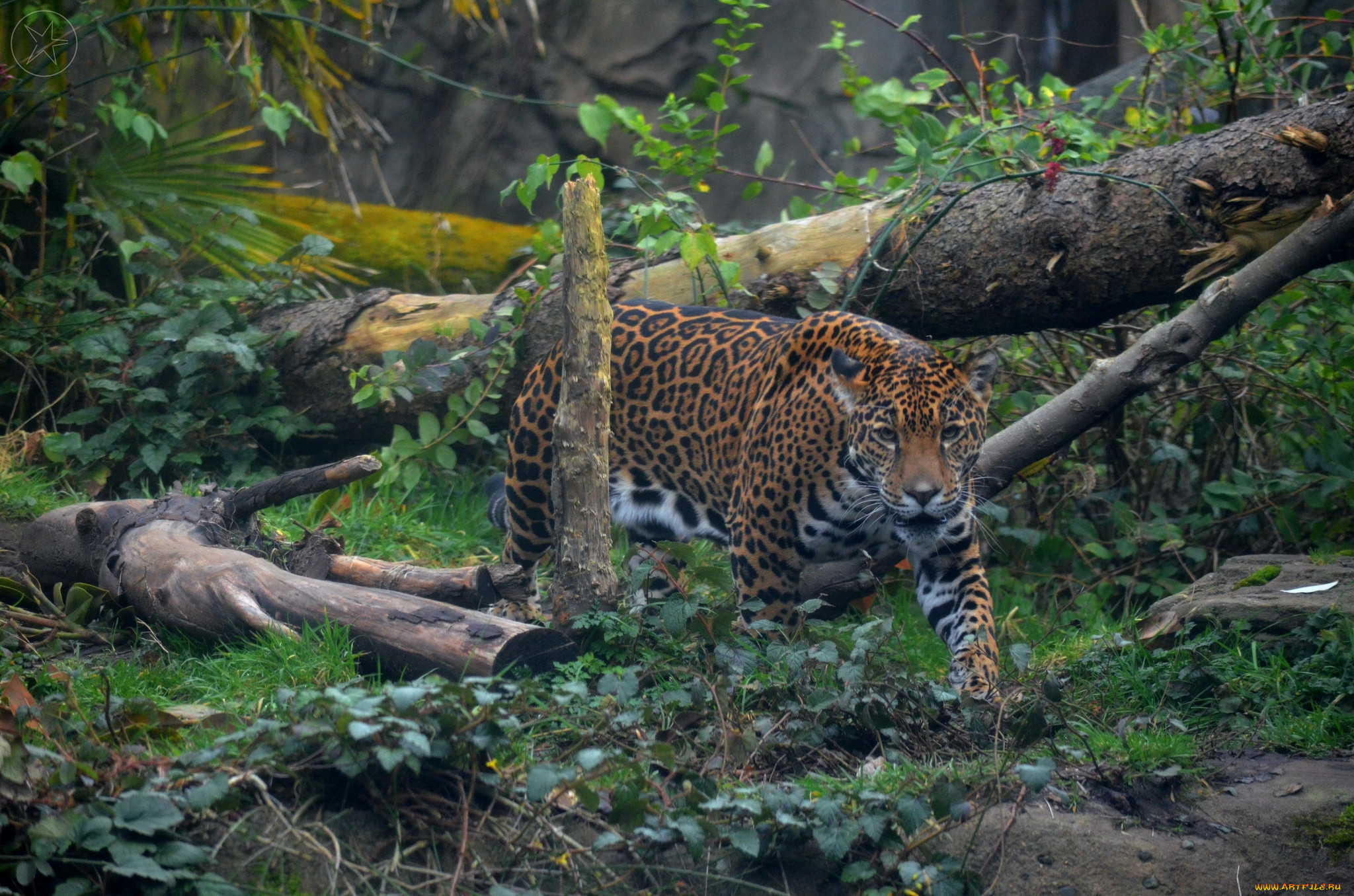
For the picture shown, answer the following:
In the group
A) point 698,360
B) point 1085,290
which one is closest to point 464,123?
point 698,360

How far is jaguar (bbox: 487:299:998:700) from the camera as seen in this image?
14.8 feet

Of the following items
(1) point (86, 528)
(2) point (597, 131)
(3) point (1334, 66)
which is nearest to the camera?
(1) point (86, 528)

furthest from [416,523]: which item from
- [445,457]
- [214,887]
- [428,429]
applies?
[214,887]

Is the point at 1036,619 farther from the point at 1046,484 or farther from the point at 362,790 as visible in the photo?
the point at 362,790

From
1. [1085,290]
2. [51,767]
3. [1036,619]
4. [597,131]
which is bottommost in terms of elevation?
[1036,619]

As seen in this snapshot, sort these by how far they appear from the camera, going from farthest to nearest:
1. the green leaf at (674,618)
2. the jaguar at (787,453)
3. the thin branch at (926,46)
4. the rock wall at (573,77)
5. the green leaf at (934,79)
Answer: the rock wall at (573,77) < the green leaf at (934,79) < the thin branch at (926,46) < the jaguar at (787,453) < the green leaf at (674,618)

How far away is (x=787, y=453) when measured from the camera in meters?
4.78

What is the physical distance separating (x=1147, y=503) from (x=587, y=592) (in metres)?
3.67

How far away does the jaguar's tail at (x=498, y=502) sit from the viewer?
5836 mm

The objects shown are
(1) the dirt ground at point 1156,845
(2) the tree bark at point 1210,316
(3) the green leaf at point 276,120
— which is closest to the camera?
(1) the dirt ground at point 1156,845

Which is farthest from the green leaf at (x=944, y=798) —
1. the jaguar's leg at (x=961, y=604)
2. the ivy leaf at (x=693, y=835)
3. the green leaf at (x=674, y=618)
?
the jaguar's leg at (x=961, y=604)

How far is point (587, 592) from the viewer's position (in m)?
4.15

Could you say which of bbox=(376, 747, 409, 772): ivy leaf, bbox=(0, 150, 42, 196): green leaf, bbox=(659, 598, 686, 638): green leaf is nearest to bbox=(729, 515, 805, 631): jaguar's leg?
bbox=(659, 598, 686, 638): green leaf

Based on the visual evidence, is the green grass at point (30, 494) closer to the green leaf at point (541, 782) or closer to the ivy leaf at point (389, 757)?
Result: the ivy leaf at point (389, 757)
